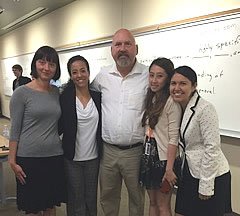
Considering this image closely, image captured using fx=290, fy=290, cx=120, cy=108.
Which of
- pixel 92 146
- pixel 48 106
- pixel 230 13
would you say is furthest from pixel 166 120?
pixel 230 13

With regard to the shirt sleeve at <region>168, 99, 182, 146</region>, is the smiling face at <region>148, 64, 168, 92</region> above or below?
above

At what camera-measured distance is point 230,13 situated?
2.54 metres

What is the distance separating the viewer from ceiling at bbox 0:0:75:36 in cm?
516

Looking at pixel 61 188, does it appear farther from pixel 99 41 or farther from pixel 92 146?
pixel 99 41

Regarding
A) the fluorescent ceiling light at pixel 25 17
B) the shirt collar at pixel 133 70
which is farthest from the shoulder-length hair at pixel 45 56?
the fluorescent ceiling light at pixel 25 17

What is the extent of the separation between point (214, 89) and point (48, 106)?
163 centimetres

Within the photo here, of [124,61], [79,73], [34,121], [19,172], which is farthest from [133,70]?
[19,172]

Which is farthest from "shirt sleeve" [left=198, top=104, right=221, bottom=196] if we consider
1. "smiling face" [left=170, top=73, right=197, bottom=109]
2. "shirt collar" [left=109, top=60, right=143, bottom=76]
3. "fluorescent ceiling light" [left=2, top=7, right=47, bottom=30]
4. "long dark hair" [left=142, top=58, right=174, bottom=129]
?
"fluorescent ceiling light" [left=2, top=7, right=47, bottom=30]

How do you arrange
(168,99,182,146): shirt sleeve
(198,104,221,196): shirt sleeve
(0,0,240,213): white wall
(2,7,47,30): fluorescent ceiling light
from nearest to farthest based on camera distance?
(198,104,221,196): shirt sleeve, (168,99,182,146): shirt sleeve, (0,0,240,213): white wall, (2,7,47,30): fluorescent ceiling light

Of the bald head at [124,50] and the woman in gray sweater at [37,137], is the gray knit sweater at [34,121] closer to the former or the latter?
the woman in gray sweater at [37,137]

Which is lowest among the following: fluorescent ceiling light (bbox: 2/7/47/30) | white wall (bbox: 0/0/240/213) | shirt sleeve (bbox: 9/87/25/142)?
shirt sleeve (bbox: 9/87/25/142)

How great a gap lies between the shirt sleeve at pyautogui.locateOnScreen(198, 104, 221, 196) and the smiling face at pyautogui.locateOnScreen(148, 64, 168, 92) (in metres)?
0.33

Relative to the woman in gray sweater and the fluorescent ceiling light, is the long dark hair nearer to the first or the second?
the woman in gray sweater

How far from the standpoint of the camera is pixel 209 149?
1653mm
